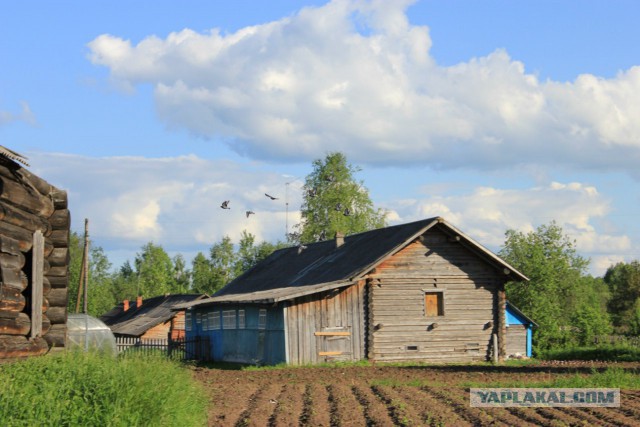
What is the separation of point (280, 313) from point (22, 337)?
55.7ft

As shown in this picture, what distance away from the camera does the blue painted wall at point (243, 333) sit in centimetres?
3052

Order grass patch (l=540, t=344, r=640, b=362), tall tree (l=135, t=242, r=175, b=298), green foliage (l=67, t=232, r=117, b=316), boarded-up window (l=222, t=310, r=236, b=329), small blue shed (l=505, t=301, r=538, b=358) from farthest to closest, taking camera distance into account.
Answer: tall tree (l=135, t=242, r=175, b=298) < green foliage (l=67, t=232, r=117, b=316) < small blue shed (l=505, t=301, r=538, b=358) < grass patch (l=540, t=344, r=640, b=362) < boarded-up window (l=222, t=310, r=236, b=329)

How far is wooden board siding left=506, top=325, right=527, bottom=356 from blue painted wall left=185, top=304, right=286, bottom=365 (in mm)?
11524

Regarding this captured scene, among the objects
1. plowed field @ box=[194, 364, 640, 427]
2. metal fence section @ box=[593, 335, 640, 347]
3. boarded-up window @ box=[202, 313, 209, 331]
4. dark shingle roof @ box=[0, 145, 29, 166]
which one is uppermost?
dark shingle roof @ box=[0, 145, 29, 166]

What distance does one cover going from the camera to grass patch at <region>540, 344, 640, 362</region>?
37.0 meters

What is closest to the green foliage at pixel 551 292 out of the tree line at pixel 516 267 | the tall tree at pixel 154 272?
the tree line at pixel 516 267

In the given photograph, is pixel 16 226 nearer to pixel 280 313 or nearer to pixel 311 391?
pixel 311 391

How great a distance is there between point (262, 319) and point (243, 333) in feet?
6.95

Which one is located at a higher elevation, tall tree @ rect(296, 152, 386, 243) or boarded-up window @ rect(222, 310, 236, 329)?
tall tree @ rect(296, 152, 386, 243)

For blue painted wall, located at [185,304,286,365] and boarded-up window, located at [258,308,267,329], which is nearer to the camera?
blue painted wall, located at [185,304,286,365]

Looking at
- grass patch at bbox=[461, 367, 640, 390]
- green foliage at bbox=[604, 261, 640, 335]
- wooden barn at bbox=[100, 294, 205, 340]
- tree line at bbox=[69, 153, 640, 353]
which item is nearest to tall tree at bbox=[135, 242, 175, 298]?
tree line at bbox=[69, 153, 640, 353]

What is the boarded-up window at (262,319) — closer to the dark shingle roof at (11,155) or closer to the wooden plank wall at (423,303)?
the wooden plank wall at (423,303)

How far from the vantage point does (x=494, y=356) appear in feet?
107

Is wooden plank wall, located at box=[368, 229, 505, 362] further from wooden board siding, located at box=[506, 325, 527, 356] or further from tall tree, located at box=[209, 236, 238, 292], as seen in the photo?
tall tree, located at box=[209, 236, 238, 292]
